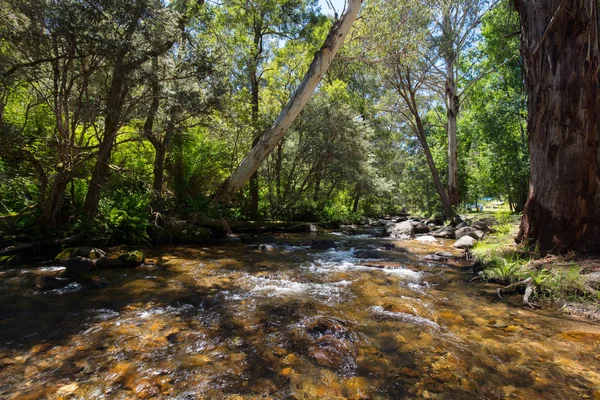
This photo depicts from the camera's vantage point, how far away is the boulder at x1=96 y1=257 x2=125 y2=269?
17.9ft

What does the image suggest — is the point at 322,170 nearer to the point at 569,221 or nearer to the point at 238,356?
the point at 569,221

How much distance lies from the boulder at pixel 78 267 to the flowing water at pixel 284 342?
0.40 meters

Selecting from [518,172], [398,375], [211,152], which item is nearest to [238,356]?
[398,375]

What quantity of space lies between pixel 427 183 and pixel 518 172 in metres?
9.47

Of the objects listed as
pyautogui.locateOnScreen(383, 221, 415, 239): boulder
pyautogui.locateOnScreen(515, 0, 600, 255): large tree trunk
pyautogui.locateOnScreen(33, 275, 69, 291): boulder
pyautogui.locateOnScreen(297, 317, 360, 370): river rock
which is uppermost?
pyautogui.locateOnScreen(515, 0, 600, 255): large tree trunk

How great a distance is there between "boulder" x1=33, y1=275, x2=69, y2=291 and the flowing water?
5.2 inches

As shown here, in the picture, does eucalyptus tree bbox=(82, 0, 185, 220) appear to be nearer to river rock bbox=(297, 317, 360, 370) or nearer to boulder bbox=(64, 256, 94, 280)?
boulder bbox=(64, 256, 94, 280)

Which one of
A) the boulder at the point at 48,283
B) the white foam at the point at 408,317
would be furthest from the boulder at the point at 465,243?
the boulder at the point at 48,283

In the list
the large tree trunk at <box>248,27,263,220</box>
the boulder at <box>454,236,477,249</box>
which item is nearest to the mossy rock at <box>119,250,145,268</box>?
the large tree trunk at <box>248,27,263,220</box>

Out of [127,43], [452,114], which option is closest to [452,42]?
[452,114]

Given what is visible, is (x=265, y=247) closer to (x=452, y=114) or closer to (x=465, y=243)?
(x=465, y=243)

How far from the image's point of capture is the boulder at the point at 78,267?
4735 mm

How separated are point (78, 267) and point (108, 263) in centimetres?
56

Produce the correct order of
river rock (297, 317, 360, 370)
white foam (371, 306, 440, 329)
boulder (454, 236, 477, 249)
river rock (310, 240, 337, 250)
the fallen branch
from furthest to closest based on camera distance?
river rock (310, 240, 337, 250) < boulder (454, 236, 477, 249) < the fallen branch < white foam (371, 306, 440, 329) < river rock (297, 317, 360, 370)
